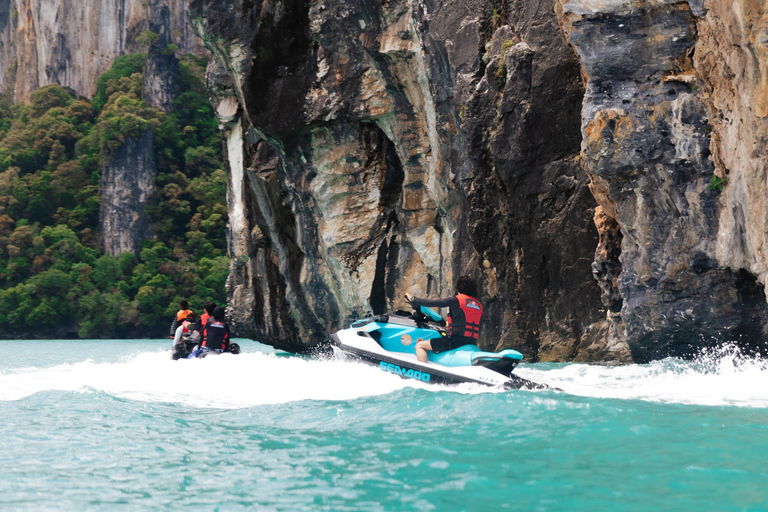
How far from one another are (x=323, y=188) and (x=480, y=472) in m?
16.2

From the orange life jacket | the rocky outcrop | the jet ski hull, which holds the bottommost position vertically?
the jet ski hull

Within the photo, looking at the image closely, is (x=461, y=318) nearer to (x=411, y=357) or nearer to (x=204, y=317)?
(x=411, y=357)

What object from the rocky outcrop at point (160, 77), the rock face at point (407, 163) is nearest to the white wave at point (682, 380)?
the rock face at point (407, 163)

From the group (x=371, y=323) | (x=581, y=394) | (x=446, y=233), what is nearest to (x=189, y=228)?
(x=446, y=233)

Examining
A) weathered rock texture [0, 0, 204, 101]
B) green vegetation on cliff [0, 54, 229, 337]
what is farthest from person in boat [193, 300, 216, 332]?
weathered rock texture [0, 0, 204, 101]

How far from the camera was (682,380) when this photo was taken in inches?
324

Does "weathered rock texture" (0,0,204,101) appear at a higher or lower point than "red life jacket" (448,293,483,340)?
higher

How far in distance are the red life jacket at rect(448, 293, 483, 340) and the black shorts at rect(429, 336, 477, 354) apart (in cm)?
7

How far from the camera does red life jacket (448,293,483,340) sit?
865cm

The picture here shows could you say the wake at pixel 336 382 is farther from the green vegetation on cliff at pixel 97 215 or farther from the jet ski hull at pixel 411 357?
the green vegetation on cliff at pixel 97 215

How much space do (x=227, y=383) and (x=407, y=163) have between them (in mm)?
10536

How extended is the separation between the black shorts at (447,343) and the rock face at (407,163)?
511 cm

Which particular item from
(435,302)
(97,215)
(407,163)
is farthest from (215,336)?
(97,215)

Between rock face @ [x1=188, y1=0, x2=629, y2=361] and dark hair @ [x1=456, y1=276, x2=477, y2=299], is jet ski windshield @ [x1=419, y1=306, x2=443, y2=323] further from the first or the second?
rock face @ [x1=188, y1=0, x2=629, y2=361]
